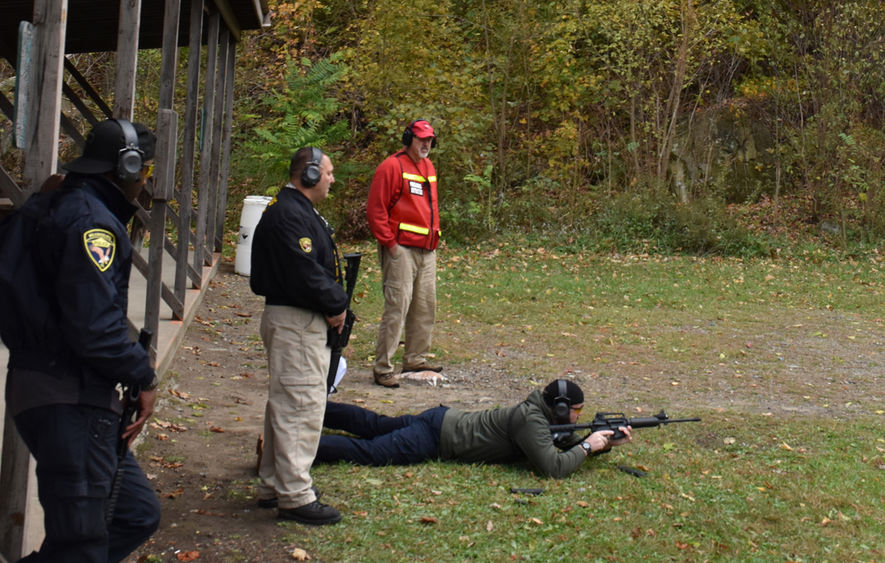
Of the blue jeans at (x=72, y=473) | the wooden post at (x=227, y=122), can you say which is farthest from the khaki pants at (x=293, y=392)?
the wooden post at (x=227, y=122)

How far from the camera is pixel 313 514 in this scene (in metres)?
4.80

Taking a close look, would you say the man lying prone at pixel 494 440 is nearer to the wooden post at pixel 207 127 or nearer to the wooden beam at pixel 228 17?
the wooden post at pixel 207 127

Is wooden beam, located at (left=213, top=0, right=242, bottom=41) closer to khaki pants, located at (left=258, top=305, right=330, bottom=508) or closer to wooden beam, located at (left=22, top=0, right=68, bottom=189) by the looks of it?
khaki pants, located at (left=258, top=305, right=330, bottom=508)

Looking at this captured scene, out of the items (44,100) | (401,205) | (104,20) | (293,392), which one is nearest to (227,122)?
(104,20)

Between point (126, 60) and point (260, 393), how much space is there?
10.2 ft

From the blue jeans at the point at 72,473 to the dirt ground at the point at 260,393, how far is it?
1326 mm

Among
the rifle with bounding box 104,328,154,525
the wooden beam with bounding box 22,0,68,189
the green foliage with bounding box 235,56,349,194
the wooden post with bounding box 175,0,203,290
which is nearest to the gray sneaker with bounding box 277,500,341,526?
the rifle with bounding box 104,328,154,525

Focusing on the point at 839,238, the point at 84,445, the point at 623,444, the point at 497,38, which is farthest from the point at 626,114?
the point at 84,445

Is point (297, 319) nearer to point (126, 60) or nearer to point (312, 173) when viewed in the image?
point (312, 173)

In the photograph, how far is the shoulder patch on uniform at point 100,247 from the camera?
3.01 metres

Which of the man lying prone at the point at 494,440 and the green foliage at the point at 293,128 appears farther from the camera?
the green foliage at the point at 293,128

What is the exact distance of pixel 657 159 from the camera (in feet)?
65.1

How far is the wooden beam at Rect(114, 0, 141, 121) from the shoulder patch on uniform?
284cm

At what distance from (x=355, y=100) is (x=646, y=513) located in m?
15.6
